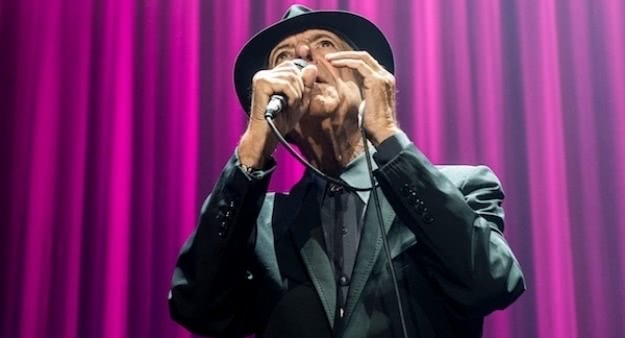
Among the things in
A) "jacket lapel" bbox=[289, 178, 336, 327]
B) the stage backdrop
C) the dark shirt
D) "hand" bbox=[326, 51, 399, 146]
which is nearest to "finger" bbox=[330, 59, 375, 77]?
"hand" bbox=[326, 51, 399, 146]

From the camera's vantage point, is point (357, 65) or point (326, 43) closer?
point (357, 65)

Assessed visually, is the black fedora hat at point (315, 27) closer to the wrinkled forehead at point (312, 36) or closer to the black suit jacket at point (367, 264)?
the wrinkled forehead at point (312, 36)

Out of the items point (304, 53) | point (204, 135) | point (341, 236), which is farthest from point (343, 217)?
point (204, 135)

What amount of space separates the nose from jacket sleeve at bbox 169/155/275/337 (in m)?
0.24

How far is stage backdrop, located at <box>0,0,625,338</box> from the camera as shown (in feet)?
5.94

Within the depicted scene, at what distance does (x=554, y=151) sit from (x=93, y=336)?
114cm

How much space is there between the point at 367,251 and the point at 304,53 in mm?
370

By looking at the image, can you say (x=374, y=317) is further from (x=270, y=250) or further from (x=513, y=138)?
(x=513, y=138)

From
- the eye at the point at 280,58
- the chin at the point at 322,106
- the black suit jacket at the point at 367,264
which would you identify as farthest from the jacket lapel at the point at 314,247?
the eye at the point at 280,58

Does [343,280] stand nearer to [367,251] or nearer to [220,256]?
[367,251]

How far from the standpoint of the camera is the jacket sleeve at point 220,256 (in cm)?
115

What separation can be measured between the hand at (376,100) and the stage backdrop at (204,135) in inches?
31.3

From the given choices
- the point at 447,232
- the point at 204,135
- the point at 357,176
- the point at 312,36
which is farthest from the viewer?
the point at 204,135

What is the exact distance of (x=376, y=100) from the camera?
1104 millimetres
